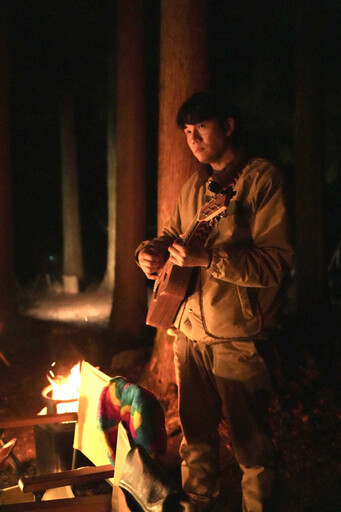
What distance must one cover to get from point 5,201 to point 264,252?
640cm

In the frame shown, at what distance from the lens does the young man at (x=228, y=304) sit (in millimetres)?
2719

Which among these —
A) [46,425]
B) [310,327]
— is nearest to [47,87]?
[310,327]

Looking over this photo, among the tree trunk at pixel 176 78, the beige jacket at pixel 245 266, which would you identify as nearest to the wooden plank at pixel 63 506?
the beige jacket at pixel 245 266

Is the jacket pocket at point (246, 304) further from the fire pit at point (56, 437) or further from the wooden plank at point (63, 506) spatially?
the fire pit at point (56, 437)

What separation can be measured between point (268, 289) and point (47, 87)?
12.8m

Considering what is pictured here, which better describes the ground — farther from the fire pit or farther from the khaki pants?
the khaki pants

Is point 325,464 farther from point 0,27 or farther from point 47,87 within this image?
point 47,87

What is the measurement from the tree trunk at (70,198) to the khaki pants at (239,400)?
1223cm

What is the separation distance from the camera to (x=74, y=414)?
10.9 feet

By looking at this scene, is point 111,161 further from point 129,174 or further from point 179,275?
point 179,275

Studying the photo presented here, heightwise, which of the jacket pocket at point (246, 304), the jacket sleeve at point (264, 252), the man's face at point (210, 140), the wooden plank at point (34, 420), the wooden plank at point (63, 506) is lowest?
the wooden plank at point (34, 420)

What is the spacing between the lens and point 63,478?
8.67 ft

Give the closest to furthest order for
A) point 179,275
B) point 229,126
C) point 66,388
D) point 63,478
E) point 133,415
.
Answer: point 133,415
point 63,478
point 179,275
point 229,126
point 66,388

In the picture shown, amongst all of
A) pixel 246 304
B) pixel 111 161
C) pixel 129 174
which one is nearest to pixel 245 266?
pixel 246 304
